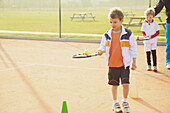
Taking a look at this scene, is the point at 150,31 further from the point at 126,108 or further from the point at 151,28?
the point at 126,108

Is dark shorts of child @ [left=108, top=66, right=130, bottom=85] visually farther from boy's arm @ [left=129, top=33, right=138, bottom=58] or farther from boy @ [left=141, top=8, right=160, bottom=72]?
boy @ [left=141, top=8, right=160, bottom=72]

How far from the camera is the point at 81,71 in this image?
834 centimetres

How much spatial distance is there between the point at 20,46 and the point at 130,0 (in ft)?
219

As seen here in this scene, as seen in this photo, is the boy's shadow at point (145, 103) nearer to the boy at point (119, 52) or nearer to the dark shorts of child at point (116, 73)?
the boy at point (119, 52)

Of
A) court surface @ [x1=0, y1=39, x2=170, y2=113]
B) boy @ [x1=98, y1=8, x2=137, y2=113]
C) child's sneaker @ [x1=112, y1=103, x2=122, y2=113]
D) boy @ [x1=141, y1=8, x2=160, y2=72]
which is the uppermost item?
boy @ [x1=141, y1=8, x2=160, y2=72]

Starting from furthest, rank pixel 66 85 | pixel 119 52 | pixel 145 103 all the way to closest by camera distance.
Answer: pixel 66 85 < pixel 145 103 < pixel 119 52

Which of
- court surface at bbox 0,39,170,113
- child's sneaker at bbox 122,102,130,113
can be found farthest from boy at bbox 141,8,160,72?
child's sneaker at bbox 122,102,130,113

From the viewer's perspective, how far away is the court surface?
5.41 metres

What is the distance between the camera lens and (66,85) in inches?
270

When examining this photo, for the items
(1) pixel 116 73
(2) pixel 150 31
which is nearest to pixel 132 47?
(1) pixel 116 73

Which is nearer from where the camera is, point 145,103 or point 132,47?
point 132,47

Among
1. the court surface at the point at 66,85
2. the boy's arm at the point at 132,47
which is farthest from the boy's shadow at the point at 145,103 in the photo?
the boy's arm at the point at 132,47

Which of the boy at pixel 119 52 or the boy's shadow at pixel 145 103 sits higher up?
the boy at pixel 119 52

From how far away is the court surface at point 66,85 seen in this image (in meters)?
5.41
